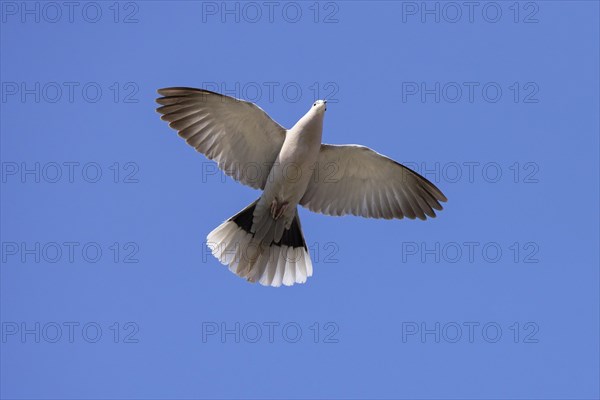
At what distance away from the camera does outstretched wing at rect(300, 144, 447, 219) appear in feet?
47.0

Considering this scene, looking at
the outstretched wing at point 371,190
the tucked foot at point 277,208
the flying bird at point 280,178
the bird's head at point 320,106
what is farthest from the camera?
the outstretched wing at point 371,190

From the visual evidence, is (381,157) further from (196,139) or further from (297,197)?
(196,139)

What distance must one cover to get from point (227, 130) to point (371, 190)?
220 centimetres

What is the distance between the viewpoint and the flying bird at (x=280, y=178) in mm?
13766

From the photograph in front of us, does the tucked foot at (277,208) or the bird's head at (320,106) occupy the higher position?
the bird's head at (320,106)

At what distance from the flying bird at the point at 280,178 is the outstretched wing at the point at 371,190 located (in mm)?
14

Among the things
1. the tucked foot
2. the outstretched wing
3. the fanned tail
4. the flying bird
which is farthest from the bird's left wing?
the outstretched wing

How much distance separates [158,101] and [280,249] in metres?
2.61

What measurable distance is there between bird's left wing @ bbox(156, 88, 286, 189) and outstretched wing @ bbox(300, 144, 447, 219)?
2.41 ft

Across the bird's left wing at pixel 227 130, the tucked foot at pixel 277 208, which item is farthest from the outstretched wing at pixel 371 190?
the bird's left wing at pixel 227 130

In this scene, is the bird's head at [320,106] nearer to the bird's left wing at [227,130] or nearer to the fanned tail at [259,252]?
the bird's left wing at [227,130]

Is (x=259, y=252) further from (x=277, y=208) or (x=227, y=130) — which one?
(x=227, y=130)

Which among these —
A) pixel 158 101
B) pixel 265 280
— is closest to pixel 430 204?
pixel 265 280

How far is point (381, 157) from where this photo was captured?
46.5ft
